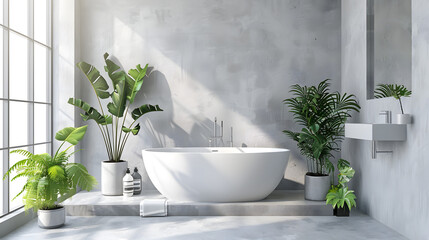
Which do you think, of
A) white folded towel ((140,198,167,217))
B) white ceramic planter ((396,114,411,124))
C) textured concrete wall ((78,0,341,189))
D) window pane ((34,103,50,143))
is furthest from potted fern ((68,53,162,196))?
white ceramic planter ((396,114,411,124))

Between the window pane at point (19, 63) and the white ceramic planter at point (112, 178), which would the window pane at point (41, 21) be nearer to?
the window pane at point (19, 63)

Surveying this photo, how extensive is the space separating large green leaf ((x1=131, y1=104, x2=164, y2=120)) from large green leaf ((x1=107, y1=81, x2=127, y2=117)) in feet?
0.44

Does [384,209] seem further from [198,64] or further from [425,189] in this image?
[198,64]

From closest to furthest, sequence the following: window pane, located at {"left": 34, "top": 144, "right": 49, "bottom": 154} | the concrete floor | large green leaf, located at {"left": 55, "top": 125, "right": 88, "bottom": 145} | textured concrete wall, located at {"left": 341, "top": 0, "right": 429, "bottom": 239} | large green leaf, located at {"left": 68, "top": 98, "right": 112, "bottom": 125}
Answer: textured concrete wall, located at {"left": 341, "top": 0, "right": 429, "bottom": 239}
the concrete floor
large green leaf, located at {"left": 55, "top": 125, "right": 88, "bottom": 145}
window pane, located at {"left": 34, "top": 144, "right": 49, "bottom": 154}
large green leaf, located at {"left": 68, "top": 98, "right": 112, "bottom": 125}

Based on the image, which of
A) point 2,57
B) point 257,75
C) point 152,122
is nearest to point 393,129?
point 257,75

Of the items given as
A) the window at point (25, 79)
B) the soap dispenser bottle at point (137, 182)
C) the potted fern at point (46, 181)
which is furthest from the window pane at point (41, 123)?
the soap dispenser bottle at point (137, 182)

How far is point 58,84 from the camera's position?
13.9 feet

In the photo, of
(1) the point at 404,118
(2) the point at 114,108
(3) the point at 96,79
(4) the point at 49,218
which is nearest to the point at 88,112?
(2) the point at 114,108

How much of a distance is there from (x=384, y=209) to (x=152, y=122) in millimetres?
2564

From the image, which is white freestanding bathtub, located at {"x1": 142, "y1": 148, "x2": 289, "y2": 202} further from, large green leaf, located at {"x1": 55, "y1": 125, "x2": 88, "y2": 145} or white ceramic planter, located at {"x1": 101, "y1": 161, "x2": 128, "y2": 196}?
large green leaf, located at {"x1": 55, "y1": 125, "x2": 88, "y2": 145}

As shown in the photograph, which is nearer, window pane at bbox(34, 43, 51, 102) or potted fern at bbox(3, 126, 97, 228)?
potted fern at bbox(3, 126, 97, 228)

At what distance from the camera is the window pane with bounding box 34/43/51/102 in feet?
12.9

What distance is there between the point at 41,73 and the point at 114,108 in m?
0.87

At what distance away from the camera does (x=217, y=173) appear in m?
3.45
